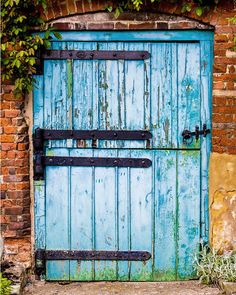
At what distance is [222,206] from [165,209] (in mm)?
496

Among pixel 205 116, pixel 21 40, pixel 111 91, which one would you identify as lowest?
pixel 205 116

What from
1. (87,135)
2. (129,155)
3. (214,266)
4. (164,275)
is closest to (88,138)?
(87,135)

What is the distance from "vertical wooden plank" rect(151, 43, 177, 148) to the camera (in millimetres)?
6254

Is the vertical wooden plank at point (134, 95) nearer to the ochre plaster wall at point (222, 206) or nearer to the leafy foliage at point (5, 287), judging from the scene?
the ochre plaster wall at point (222, 206)

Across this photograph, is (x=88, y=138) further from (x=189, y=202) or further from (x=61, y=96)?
(x=189, y=202)

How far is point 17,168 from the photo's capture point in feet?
20.6

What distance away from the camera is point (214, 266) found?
6152 millimetres

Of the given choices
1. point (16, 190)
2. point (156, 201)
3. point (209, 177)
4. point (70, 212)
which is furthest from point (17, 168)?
point (209, 177)

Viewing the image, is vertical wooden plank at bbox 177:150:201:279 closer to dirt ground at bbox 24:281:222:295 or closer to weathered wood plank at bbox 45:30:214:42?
dirt ground at bbox 24:281:222:295

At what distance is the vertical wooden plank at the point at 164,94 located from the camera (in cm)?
625

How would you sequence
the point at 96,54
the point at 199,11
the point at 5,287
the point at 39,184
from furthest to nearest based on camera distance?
the point at 39,184, the point at 96,54, the point at 199,11, the point at 5,287

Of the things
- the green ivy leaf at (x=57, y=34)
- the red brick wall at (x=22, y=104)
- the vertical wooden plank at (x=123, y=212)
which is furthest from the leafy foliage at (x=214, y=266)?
the green ivy leaf at (x=57, y=34)

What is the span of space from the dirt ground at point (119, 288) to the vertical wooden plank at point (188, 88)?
1.21 metres

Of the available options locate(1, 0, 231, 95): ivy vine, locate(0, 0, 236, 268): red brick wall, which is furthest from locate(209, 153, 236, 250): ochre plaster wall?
locate(1, 0, 231, 95): ivy vine
